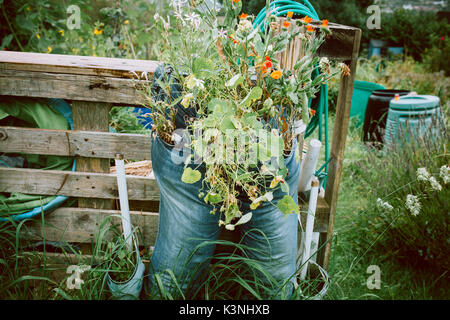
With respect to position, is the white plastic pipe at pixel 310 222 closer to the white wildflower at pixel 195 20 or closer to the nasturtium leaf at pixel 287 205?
the nasturtium leaf at pixel 287 205

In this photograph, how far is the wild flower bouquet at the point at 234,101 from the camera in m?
1.14

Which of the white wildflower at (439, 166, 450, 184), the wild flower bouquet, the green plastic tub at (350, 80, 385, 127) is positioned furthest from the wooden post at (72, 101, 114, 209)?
the green plastic tub at (350, 80, 385, 127)

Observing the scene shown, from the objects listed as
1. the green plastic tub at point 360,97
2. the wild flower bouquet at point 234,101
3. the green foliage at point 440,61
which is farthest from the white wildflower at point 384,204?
the green foliage at point 440,61

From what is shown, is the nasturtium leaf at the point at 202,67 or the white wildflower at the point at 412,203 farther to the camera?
the white wildflower at the point at 412,203

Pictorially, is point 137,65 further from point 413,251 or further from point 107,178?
point 413,251

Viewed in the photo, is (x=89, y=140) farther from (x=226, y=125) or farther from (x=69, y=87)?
(x=226, y=125)

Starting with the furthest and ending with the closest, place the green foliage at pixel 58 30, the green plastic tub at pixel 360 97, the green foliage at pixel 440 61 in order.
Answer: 1. the green foliage at pixel 440 61
2. the green plastic tub at pixel 360 97
3. the green foliage at pixel 58 30

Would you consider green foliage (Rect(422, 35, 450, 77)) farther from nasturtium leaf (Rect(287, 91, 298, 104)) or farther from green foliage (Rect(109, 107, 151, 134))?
nasturtium leaf (Rect(287, 91, 298, 104))

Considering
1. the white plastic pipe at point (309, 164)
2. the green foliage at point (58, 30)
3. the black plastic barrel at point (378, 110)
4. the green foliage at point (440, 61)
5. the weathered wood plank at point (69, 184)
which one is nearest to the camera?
the white plastic pipe at point (309, 164)

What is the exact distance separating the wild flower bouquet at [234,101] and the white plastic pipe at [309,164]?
0.33 m

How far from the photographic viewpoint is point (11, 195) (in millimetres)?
1856

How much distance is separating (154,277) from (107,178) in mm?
590

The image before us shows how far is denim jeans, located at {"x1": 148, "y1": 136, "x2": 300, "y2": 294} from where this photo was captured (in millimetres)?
1317
